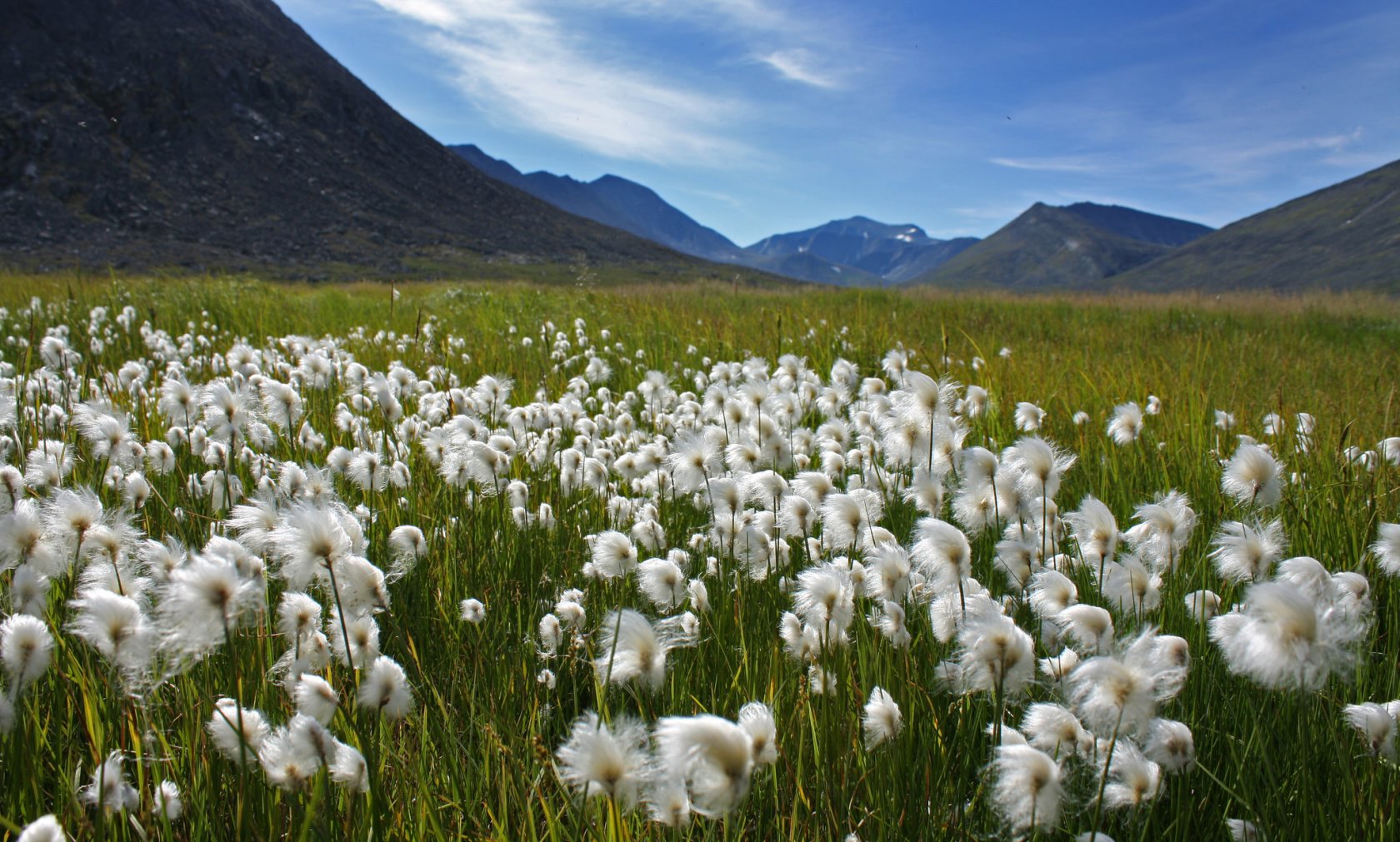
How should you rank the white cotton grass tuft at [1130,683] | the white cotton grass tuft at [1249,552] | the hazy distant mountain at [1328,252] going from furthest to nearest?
the hazy distant mountain at [1328,252] → the white cotton grass tuft at [1249,552] → the white cotton grass tuft at [1130,683]

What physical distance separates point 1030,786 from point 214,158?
94308 mm

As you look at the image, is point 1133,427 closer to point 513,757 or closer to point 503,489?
point 503,489

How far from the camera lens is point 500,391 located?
4.58 metres

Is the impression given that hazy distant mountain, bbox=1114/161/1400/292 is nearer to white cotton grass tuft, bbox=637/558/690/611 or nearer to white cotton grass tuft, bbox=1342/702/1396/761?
white cotton grass tuft, bbox=1342/702/1396/761

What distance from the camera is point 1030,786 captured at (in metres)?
1.26

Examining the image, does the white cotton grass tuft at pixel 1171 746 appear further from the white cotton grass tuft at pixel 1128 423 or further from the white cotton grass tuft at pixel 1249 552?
the white cotton grass tuft at pixel 1128 423

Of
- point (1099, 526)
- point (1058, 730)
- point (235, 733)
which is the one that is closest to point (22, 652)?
point (235, 733)

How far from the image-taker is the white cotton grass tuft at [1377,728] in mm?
1439

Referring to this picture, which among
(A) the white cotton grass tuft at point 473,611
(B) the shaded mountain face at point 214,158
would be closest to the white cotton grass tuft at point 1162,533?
(A) the white cotton grass tuft at point 473,611

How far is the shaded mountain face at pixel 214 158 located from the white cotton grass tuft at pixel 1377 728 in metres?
61.7

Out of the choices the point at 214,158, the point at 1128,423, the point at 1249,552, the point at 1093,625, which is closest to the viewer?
the point at 1093,625

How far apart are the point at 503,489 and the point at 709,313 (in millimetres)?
8045

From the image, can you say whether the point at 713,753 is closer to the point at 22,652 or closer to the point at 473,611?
the point at 22,652

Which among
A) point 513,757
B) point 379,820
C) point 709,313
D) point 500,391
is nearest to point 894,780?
point 513,757
